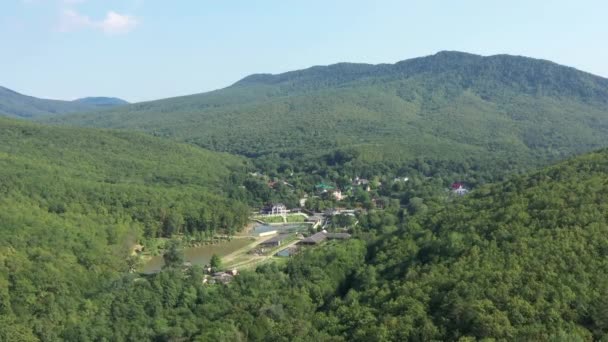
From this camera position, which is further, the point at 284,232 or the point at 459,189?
the point at 459,189

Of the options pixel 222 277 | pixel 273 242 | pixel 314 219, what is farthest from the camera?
pixel 314 219

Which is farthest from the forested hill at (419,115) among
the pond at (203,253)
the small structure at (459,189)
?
the pond at (203,253)

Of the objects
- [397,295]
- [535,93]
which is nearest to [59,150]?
[397,295]

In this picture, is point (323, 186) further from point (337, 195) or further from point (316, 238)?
point (316, 238)

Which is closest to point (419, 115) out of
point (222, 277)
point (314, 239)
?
point (314, 239)

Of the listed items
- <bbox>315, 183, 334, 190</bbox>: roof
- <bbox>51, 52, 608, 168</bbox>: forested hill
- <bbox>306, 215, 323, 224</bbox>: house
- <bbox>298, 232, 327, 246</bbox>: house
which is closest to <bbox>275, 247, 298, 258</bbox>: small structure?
<bbox>298, 232, 327, 246</bbox>: house

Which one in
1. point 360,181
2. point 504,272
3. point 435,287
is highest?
point 504,272
